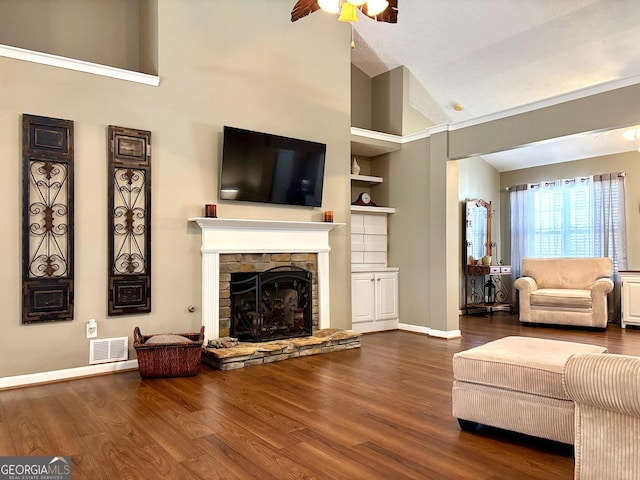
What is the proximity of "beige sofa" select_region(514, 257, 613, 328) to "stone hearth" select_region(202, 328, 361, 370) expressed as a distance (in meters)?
3.20

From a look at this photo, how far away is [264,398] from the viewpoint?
11.1 ft

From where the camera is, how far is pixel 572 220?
7.71 meters

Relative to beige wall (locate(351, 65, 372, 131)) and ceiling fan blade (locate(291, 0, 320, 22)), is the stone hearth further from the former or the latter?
beige wall (locate(351, 65, 372, 131))

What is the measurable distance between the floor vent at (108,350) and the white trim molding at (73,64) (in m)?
2.28

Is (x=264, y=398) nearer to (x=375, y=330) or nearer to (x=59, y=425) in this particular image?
(x=59, y=425)

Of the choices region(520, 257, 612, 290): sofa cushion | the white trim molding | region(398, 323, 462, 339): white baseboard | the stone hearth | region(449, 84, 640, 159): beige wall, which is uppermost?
the white trim molding

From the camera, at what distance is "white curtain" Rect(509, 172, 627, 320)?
7.21 metres

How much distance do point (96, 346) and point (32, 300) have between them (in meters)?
0.63

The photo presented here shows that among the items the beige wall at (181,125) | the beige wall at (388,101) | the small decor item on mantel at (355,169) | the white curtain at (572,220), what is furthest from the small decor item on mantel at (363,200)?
the white curtain at (572,220)

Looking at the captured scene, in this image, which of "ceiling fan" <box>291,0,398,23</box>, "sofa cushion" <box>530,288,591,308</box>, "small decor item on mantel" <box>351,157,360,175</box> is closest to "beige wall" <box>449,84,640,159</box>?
"small decor item on mantel" <box>351,157,360,175</box>

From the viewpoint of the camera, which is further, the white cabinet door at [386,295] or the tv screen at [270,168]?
the white cabinet door at [386,295]

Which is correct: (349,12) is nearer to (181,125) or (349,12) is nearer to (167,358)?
(181,125)

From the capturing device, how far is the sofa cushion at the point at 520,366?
2477mm

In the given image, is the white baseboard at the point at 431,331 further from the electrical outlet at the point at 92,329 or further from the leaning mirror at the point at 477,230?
the electrical outlet at the point at 92,329
